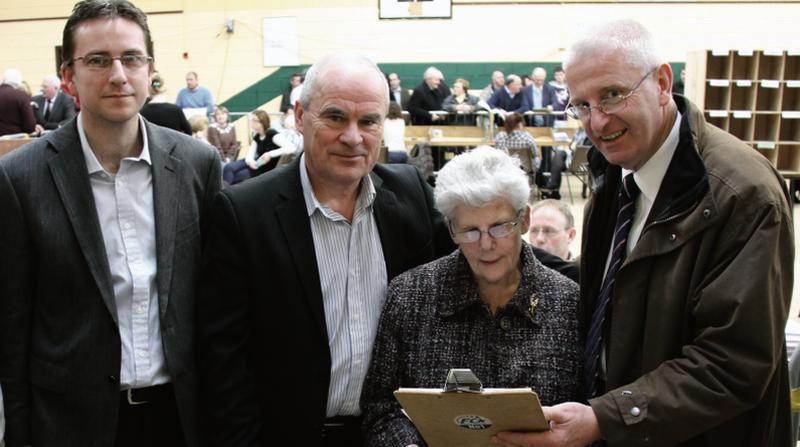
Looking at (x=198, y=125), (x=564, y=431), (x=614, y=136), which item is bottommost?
(x=198, y=125)

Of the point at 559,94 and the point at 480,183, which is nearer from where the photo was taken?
the point at 480,183

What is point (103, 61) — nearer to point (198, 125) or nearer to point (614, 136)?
point (614, 136)

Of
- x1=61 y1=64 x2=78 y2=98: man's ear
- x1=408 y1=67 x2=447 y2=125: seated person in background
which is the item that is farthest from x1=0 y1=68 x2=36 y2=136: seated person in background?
x1=61 y1=64 x2=78 y2=98: man's ear

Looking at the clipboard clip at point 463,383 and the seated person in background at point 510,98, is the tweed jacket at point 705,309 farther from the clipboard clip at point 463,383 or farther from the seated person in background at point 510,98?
the seated person in background at point 510,98

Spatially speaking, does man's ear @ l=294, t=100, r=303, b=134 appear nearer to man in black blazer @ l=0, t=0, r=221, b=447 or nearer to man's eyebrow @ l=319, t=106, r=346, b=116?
man's eyebrow @ l=319, t=106, r=346, b=116

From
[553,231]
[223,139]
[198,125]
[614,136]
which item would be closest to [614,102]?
[614,136]

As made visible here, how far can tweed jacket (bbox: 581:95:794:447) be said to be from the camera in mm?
1555

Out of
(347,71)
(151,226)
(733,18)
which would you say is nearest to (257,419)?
(151,226)

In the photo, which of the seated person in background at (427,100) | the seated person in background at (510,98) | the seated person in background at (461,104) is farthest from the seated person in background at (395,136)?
the seated person in background at (510,98)

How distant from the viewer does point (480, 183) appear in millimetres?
1894

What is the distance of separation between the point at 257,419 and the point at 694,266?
3.83ft

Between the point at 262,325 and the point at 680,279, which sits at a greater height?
the point at 680,279

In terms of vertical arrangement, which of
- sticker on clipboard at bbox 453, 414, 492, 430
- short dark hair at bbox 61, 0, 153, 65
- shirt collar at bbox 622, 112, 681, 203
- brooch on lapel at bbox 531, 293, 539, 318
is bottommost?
sticker on clipboard at bbox 453, 414, 492, 430

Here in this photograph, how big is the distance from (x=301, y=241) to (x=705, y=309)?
1.00 metres
